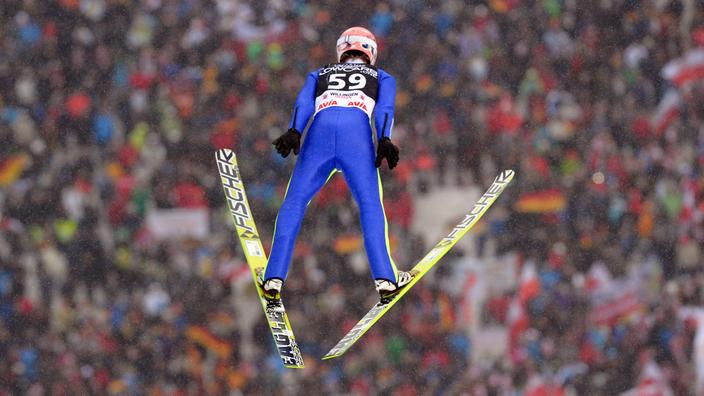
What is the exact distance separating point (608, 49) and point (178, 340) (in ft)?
23.4

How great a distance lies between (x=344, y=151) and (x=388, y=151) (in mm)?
472

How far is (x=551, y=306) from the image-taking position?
17469mm

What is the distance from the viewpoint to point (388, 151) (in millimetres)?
9883

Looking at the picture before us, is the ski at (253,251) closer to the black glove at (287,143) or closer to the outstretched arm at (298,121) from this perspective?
Result: the outstretched arm at (298,121)

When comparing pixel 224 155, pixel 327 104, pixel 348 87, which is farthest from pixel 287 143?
pixel 224 155

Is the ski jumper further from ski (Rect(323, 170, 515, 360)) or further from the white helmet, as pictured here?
ski (Rect(323, 170, 515, 360))

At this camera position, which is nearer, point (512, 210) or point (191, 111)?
point (512, 210)

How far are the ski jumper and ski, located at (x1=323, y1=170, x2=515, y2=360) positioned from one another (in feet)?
1.20

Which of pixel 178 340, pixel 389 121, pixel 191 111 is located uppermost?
pixel 389 121

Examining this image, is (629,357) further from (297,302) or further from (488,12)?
(488,12)

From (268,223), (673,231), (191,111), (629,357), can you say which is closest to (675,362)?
(629,357)

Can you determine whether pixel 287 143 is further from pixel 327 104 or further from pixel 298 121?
pixel 327 104

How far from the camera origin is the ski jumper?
1017cm

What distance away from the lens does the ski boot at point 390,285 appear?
10227 millimetres
